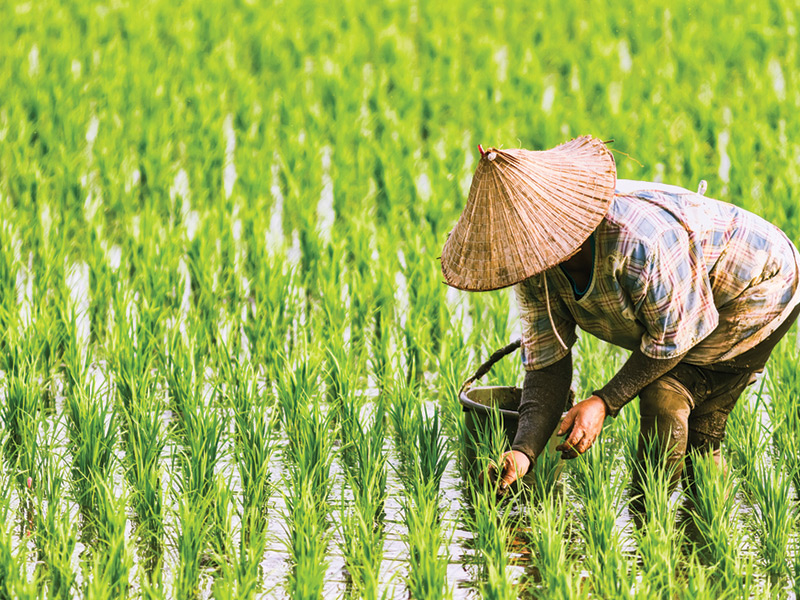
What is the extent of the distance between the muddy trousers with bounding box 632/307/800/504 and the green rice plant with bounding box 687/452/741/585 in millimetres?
58

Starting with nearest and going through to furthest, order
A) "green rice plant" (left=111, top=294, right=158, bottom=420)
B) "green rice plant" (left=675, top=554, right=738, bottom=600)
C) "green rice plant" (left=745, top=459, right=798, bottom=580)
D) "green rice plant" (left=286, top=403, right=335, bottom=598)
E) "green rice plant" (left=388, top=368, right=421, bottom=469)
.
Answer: "green rice plant" (left=675, top=554, right=738, bottom=600)
"green rice plant" (left=286, top=403, right=335, bottom=598)
"green rice plant" (left=745, top=459, right=798, bottom=580)
"green rice plant" (left=388, top=368, right=421, bottom=469)
"green rice plant" (left=111, top=294, right=158, bottom=420)

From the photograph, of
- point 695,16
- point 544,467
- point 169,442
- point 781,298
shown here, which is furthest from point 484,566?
point 695,16

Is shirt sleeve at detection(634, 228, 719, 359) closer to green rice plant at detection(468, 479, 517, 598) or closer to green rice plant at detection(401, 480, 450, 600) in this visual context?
green rice plant at detection(468, 479, 517, 598)

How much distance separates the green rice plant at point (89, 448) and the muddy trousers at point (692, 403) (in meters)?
1.37

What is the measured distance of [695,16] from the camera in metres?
8.80

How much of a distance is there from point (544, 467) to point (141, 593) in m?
1.06

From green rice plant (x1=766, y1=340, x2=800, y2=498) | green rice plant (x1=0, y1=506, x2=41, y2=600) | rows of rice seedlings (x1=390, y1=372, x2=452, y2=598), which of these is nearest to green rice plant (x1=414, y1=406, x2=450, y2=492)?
rows of rice seedlings (x1=390, y1=372, x2=452, y2=598)

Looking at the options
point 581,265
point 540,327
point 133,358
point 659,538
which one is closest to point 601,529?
point 659,538

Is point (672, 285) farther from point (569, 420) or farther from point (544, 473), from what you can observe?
point (544, 473)

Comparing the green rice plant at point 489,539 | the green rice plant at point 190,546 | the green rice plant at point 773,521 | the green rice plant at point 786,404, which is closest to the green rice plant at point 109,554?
the green rice plant at point 190,546

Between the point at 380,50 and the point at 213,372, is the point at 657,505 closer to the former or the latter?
the point at 213,372

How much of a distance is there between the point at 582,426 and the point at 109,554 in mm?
1082

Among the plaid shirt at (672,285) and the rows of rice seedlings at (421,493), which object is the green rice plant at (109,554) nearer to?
the rows of rice seedlings at (421,493)

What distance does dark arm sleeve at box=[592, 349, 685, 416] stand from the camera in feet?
8.05
